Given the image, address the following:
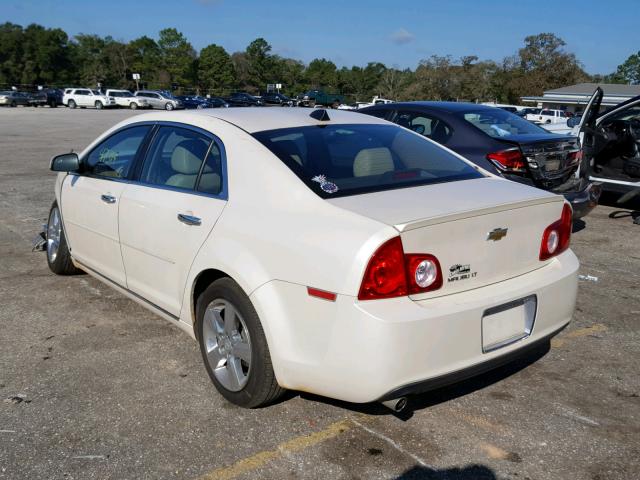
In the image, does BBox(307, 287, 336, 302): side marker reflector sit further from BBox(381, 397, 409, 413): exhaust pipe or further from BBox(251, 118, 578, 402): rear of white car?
BBox(381, 397, 409, 413): exhaust pipe

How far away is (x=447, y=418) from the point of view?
3201mm

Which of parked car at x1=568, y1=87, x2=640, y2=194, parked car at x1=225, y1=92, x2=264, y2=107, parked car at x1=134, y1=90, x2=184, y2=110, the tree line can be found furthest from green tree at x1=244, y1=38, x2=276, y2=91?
parked car at x1=568, y1=87, x2=640, y2=194

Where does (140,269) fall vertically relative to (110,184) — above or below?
below

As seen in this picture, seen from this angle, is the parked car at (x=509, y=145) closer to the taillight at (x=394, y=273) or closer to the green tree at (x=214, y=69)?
the taillight at (x=394, y=273)

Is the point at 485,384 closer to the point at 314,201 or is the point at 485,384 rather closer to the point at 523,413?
the point at 523,413

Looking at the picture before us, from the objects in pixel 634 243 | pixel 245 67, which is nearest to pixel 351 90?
pixel 245 67

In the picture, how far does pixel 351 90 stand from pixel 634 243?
131728mm

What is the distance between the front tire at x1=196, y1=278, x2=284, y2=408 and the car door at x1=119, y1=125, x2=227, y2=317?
0.28 m

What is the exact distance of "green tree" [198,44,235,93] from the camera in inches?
4434

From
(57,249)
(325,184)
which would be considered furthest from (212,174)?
(57,249)

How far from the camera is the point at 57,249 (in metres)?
5.31

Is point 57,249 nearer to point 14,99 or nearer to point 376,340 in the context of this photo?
point 376,340

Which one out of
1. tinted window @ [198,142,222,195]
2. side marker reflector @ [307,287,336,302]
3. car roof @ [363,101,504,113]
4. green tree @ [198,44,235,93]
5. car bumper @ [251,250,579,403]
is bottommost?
car bumper @ [251,250,579,403]

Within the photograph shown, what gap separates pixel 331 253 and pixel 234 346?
3.00 feet
